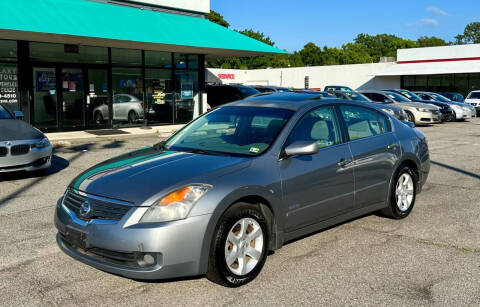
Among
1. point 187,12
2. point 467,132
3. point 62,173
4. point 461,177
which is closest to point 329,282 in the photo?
point 461,177

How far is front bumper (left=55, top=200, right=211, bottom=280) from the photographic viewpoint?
3.87 m

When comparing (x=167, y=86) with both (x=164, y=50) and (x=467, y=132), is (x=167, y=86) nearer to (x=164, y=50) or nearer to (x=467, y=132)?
(x=164, y=50)

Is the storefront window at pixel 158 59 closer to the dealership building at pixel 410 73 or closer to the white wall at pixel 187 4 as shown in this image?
the white wall at pixel 187 4

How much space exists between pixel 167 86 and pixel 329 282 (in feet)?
57.7

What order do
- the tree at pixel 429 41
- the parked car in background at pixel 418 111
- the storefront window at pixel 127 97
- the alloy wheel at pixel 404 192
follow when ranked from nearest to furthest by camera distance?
the alloy wheel at pixel 404 192 → the storefront window at pixel 127 97 → the parked car in background at pixel 418 111 → the tree at pixel 429 41

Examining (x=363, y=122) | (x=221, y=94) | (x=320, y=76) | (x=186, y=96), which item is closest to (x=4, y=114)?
(x=363, y=122)

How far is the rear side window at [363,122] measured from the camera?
5.73m

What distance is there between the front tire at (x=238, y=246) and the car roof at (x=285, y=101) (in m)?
1.39

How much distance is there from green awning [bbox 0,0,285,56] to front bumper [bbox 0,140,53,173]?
6.00 m

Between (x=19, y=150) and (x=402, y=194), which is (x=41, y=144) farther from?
(x=402, y=194)

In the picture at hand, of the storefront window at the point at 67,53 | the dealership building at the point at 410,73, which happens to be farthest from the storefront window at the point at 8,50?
the dealership building at the point at 410,73

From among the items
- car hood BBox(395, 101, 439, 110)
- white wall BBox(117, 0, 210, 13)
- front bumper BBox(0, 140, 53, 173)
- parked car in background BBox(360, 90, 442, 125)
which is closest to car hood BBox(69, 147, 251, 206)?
front bumper BBox(0, 140, 53, 173)

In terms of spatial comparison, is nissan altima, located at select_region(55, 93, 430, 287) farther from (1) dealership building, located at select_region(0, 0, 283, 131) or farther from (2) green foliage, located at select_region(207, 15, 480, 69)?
(2) green foliage, located at select_region(207, 15, 480, 69)

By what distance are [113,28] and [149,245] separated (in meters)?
14.1
